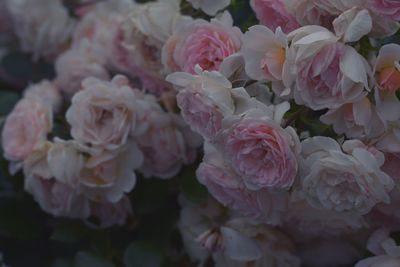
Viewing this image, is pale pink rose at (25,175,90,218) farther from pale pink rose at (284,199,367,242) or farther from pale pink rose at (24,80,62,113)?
pale pink rose at (284,199,367,242)

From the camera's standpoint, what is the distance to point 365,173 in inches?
25.8

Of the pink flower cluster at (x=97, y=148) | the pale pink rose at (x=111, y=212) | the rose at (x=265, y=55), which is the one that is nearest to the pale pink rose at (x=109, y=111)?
the pink flower cluster at (x=97, y=148)

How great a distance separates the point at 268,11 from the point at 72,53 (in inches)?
16.1

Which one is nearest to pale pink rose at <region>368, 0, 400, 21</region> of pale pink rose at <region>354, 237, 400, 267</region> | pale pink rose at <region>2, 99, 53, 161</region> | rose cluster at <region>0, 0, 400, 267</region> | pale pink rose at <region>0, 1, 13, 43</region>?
rose cluster at <region>0, 0, 400, 267</region>

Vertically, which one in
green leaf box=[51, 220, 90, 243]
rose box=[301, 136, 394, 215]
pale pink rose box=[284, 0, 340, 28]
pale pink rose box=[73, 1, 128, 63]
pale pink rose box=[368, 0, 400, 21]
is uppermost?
pale pink rose box=[368, 0, 400, 21]

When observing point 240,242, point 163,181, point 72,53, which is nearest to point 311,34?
point 240,242

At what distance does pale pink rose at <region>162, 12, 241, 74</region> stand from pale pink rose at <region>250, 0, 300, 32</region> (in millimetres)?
29

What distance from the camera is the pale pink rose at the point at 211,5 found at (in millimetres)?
783

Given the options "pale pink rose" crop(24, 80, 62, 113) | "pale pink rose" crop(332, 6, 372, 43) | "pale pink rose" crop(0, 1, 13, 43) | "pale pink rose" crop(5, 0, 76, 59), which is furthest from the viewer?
"pale pink rose" crop(0, 1, 13, 43)

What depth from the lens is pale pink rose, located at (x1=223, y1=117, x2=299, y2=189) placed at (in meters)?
0.67

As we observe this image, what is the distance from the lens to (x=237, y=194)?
0.73 metres

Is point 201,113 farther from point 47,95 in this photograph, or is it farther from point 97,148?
point 47,95

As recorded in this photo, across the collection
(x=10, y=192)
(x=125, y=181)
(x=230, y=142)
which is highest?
(x=230, y=142)

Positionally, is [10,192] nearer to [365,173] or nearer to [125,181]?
[125,181]
